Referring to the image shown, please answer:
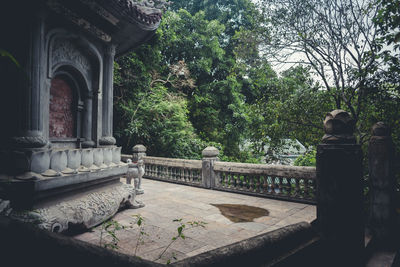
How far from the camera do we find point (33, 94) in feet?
13.4

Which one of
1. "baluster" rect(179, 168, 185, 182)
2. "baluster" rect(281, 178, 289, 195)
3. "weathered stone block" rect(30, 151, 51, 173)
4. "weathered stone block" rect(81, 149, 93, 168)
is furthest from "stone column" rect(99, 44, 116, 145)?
"baluster" rect(281, 178, 289, 195)

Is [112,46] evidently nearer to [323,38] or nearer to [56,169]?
[56,169]

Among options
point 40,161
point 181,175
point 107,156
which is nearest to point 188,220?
point 107,156

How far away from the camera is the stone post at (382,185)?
12.3 feet

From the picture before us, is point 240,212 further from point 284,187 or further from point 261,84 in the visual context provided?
point 261,84

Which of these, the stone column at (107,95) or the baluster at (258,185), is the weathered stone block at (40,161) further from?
the baluster at (258,185)

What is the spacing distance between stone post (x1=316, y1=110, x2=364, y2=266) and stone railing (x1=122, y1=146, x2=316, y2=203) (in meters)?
3.49

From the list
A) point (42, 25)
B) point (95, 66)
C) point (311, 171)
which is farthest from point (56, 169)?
point (311, 171)

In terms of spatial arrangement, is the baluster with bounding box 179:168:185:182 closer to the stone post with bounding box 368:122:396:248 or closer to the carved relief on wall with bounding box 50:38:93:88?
the carved relief on wall with bounding box 50:38:93:88

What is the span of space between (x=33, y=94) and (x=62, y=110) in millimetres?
1424

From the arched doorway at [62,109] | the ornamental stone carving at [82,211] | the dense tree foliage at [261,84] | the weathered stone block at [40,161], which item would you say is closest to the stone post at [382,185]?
the dense tree foliage at [261,84]

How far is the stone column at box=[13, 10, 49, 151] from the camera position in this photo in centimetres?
396

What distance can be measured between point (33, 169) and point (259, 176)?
517 cm

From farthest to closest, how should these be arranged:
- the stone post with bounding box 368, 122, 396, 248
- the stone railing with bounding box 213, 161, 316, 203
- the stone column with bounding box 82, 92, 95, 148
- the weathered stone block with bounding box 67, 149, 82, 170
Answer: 1. the stone railing with bounding box 213, 161, 316, 203
2. the stone column with bounding box 82, 92, 95, 148
3. the weathered stone block with bounding box 67, 149, 82, 170
4. the stone post with bounding box 368, 122, 396, 248
